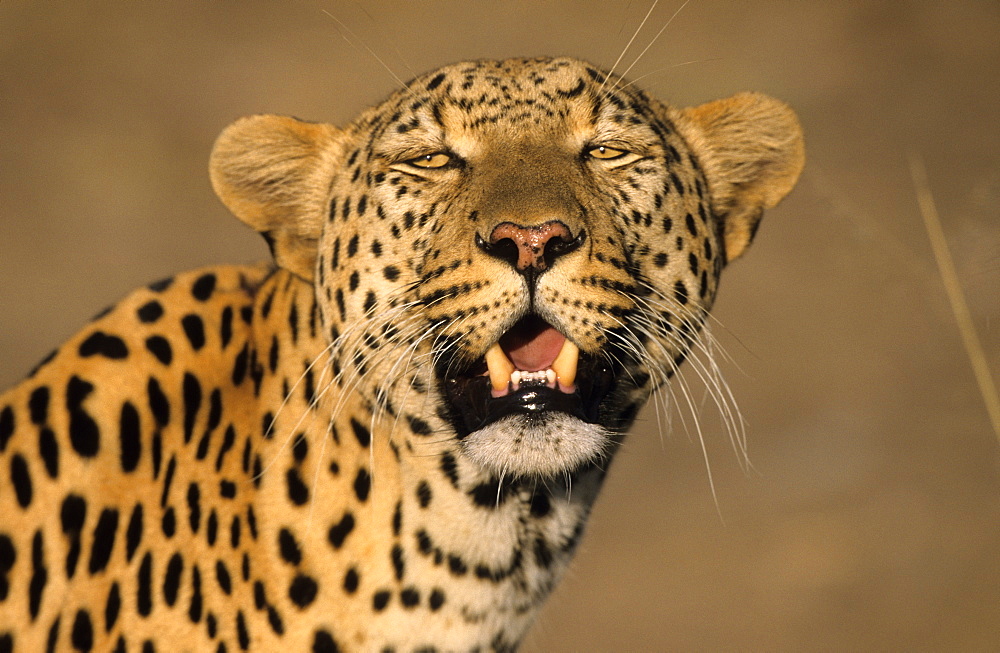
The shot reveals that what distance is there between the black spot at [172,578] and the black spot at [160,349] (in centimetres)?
69

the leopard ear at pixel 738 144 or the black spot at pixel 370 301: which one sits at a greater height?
the leopard ear at pixel 738 144

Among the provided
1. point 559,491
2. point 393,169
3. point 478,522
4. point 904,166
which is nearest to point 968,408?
point 559,491

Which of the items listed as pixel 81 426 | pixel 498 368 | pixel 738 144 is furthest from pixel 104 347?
pixel 738 144

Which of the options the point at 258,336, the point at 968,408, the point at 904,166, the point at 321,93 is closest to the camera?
the point at 258,336

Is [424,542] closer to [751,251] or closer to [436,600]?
[436,600]

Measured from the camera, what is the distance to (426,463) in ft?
13.1

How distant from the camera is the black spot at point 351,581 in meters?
3.88

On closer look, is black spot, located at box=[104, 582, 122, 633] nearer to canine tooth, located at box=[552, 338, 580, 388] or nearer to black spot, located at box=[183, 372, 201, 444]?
black spot, located at box=[183, 372, 201, 444]

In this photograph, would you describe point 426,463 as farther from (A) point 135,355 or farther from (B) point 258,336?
(A) point 135,355

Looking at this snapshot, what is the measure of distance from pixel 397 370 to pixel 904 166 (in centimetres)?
1303

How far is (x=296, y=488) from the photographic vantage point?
3.97m

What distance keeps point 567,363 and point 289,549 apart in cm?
109

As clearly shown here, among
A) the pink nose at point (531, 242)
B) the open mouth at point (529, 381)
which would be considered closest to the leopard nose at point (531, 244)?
the pink nose at point (531, 242)

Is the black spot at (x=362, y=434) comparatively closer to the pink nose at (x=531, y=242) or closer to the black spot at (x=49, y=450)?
the pink nose at (x=531, y=242)
